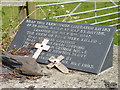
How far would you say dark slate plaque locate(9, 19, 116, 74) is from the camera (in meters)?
4.48

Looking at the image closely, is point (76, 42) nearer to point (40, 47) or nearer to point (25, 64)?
point (40, 47)

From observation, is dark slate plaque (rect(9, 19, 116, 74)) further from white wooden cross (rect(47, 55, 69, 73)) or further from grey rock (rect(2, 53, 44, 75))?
grey rock (rect(2, 53, 44, 75))

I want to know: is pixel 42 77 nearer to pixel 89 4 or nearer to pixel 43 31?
pixel 43 31

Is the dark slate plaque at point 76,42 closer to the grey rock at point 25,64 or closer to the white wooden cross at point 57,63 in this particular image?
the white wooden cross at point 57,63

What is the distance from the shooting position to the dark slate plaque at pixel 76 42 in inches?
176

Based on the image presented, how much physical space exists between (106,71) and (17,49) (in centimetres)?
150

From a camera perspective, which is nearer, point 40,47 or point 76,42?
point 76,42

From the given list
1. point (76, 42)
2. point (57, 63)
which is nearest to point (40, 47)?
point (57, 63)

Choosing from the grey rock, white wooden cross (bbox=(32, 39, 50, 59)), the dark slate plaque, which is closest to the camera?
the grey rock

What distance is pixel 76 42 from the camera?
15.6 feet

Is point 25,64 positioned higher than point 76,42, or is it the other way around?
point 76,42

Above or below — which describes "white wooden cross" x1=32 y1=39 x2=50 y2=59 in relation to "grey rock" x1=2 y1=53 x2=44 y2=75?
above

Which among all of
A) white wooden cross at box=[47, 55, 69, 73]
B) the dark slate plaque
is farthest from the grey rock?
the dark slate plaque

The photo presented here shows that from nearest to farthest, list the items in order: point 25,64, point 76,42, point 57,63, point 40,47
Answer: point 25,64
point 57,63
point 76,42
point 40,47
